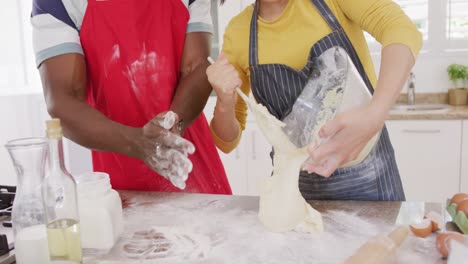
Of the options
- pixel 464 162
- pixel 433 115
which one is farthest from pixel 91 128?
pixel 464 162

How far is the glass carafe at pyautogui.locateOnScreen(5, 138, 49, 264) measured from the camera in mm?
769

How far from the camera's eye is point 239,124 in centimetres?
129

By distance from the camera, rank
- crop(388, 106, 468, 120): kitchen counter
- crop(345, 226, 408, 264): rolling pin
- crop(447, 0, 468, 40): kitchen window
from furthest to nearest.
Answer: crop(447, 0, 468, 40): kitchen window < crop(388, 106, 468, 120): kitchen counter < crop(345, 226, 408, 264): rolling pin

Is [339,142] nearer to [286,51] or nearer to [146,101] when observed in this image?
[286,51]

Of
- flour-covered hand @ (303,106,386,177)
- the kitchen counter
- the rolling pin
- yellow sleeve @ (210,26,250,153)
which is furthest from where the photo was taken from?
the kitchen counter

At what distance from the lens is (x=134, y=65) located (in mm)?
1292

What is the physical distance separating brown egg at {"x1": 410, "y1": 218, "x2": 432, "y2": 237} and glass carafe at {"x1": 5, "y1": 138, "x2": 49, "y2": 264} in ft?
2.15

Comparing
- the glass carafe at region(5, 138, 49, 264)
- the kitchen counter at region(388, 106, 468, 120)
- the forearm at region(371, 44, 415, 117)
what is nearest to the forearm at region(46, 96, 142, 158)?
the glass carafe at region(5, 138, 49, 264)

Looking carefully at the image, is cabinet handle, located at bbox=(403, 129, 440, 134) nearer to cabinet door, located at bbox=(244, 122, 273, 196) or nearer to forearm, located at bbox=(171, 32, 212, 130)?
cabinet door, located at bbox=(244, 122, 273, 196)

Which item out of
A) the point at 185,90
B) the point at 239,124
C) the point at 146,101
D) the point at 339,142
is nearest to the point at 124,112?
the point at 146,101

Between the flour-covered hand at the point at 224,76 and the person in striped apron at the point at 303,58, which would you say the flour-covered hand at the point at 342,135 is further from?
the flour-covered hand at the point at 224,76

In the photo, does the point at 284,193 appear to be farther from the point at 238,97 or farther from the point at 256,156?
the point at 256,156

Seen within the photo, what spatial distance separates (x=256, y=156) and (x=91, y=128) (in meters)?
1.67

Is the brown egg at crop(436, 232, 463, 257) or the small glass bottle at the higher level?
→ the small glass bottle
